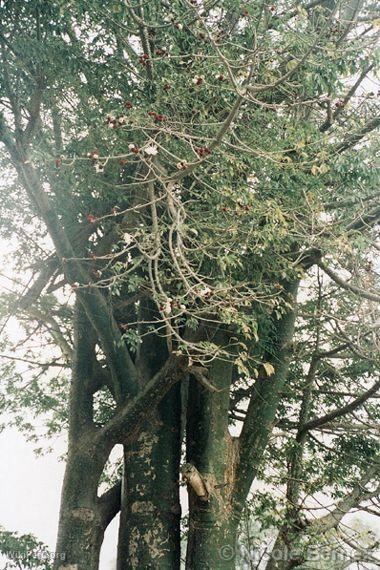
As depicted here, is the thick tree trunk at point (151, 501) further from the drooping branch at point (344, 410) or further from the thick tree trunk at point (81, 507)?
the drooping branch at point (344, 410)

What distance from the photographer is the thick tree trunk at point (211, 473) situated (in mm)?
4934

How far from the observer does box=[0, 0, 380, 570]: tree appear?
12.9 feet

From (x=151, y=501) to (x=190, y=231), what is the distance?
100 inches

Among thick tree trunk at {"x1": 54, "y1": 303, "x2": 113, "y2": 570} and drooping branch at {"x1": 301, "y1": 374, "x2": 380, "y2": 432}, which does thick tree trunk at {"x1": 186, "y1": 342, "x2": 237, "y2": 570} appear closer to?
thick tree trunk at {"x1": 54, "y1": 303, "x2": 113, "y2": 570}

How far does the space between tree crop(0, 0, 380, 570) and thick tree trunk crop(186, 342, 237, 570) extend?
18 millimetres

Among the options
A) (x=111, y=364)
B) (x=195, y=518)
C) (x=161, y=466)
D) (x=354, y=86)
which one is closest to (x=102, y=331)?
(x=111, y=364)

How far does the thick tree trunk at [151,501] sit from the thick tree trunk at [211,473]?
0.19 metres

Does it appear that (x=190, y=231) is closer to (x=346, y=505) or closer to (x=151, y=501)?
(x=151, y=501)

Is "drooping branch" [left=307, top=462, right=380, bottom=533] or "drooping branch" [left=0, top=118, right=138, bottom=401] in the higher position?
"drooping branch" [left=0, top=118, right=138, bottom=401]

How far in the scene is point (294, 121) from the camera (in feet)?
15.8

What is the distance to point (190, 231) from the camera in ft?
14.3

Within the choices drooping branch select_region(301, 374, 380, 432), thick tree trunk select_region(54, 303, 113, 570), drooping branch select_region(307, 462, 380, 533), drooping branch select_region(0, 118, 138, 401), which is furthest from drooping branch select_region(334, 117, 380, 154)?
thick tree trunk select_region(54, 303, 113, 570)

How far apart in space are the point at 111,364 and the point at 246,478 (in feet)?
5.46

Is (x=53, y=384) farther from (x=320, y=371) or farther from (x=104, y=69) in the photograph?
(x=104, y=69)
